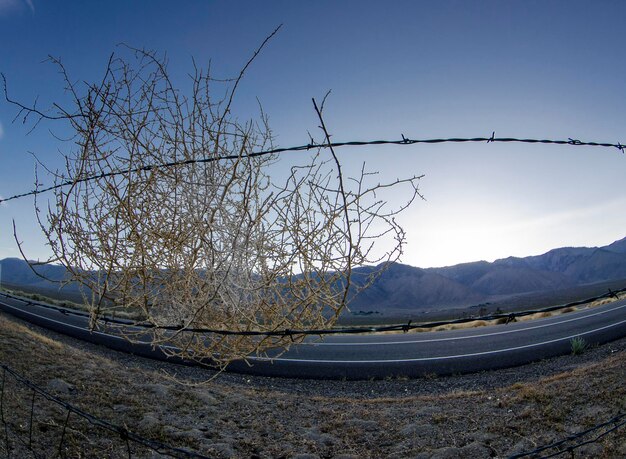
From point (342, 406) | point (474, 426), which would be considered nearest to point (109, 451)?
point (342, 406)

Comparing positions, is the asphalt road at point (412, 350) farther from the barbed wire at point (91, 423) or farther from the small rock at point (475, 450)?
the barbed wire at point (91, 423)

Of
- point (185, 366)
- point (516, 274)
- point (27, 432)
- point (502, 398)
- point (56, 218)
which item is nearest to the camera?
point (56, 218)

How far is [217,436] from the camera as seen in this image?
6.51 metres

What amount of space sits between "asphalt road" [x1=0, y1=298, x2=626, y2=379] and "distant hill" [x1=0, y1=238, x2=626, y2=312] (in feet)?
286

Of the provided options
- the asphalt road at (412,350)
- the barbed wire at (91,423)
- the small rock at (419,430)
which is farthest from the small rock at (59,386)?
the small rock at (419,430)

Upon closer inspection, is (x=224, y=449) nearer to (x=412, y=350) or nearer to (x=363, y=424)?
(x=363, y=424)

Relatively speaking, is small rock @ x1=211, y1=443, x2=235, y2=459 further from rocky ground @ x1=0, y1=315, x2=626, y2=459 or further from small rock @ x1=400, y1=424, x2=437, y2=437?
small rock @ x1=400, y1=424, x2=437, y2=437

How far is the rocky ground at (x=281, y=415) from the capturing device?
536cm

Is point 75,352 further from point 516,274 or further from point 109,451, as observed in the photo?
point 516,274

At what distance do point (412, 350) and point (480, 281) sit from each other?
150152 mm

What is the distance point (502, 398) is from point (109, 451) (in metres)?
6.51

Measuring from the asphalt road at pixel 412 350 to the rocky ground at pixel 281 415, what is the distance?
5.11 feet

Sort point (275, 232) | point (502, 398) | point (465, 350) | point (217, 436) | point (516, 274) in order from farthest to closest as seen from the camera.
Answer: point (516, 274)
point (465, 350)
point (502, 398)
point (217, 436)
point (275, 232)

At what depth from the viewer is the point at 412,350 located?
1554 cm
